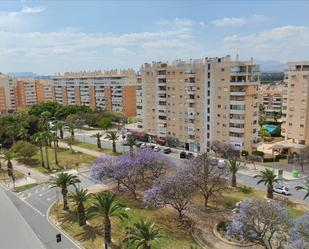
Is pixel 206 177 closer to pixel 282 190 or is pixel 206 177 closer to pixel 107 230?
pixel 282 190

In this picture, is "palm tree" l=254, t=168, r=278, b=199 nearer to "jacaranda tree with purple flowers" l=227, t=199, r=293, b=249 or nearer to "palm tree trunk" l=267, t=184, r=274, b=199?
"palm tree trunk" l=267, t=184, r=274, b=199

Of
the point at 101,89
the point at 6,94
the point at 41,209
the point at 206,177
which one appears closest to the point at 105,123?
the point at 101,89

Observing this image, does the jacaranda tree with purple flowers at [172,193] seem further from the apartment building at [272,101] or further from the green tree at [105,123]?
the apartment building at [272,101]

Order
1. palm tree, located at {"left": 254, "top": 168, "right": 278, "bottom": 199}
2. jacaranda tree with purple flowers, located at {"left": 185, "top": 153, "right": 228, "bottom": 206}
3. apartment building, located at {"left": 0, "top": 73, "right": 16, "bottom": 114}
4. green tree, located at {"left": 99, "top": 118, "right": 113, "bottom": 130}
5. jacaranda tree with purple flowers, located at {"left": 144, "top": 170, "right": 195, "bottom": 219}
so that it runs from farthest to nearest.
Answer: apartment building, located at {"left": 0, "top": 73, "right": 16, "bottom": 114}, green tree, located at {"left": 99, "top": 118, "right": 113, "bottom": 130}, palm tree, located at {"left": 254, "top": 168, "right": 278, "bottom": 199}, jacaranda tree with purple flowers, located at {"left": 185, "top": 153, "right": 228, "bottom": 206}, jacaranda tree with purple flowers, located at {"left": 144, "top": 170, "right": 195, "bottom": 219}

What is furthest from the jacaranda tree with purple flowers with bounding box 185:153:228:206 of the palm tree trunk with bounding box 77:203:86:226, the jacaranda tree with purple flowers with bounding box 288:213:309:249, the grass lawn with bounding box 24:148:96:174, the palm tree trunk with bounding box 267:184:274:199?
the grass lawn with bounding box 24:148:96:174

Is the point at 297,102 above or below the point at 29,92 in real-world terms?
below

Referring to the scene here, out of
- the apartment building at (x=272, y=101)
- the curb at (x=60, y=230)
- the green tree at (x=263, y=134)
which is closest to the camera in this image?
the curb at (x=60, y=230)

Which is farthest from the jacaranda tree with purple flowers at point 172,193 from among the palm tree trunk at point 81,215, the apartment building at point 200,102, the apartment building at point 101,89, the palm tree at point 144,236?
the apartment building at point 101,89
